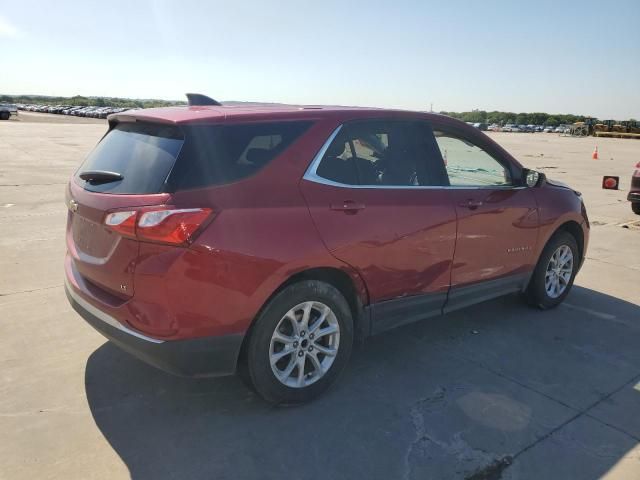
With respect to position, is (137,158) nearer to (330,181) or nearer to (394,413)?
(330,181)

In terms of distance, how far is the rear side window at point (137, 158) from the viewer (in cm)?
292

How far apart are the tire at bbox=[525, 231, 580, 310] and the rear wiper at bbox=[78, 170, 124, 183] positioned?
373 centimetres

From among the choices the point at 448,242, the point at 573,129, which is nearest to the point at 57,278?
the point at 448,242

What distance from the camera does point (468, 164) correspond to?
440 cm

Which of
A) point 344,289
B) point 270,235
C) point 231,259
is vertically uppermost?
point 270,235

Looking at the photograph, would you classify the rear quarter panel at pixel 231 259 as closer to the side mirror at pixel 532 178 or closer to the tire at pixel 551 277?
the side mirror at pixel 532 178

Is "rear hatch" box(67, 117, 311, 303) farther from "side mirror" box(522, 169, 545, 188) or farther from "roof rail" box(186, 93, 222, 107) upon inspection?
"side mirror" box(522, 169, 545, 188)

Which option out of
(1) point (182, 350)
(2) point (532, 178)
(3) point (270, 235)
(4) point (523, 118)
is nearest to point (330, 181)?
(3) point (270, 235)

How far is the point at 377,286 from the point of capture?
11.7 feet

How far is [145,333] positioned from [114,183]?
0.90m

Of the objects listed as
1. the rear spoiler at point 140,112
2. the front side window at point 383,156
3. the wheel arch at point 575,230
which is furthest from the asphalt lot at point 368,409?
the rear spoiler at point 140,112

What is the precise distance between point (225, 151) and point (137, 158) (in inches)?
22.2

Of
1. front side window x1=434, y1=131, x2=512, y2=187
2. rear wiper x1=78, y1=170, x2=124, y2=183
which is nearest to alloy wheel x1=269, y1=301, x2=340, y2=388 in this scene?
rear wiper x1=78, y1=170, x2=124, y2=183

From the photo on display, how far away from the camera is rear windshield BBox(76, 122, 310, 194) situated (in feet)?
9.39
